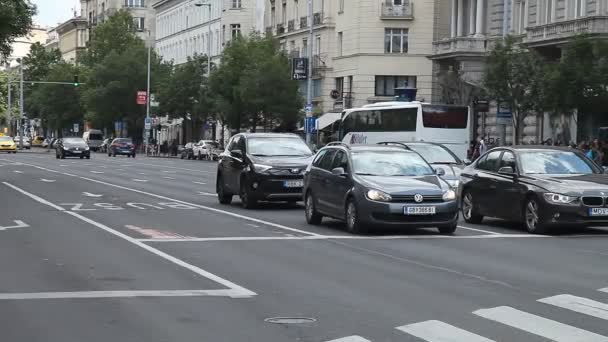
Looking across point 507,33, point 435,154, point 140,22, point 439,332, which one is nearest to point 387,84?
point 507,33

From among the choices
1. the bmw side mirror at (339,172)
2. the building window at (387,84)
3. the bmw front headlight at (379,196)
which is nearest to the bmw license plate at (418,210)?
the bmw front headlight at (379,196)

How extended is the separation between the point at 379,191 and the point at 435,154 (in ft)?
32.2

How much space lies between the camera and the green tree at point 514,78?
156ft

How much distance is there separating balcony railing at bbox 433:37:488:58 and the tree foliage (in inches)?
535

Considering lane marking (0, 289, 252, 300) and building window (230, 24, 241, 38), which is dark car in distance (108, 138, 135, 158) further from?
lane marking (0, 289, 252, 300)

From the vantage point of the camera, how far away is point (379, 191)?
19.4 meters

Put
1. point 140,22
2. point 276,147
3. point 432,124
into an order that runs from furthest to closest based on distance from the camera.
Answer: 1. point 140,22
2. point 432,124
3. point 276,147

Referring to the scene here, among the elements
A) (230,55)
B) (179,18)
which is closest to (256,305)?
(230,55)

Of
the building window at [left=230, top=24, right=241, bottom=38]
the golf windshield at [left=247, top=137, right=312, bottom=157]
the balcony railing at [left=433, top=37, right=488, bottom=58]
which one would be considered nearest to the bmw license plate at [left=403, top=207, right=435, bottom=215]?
the golf windshield at [left=247, top=137, right=312, bottom=157]

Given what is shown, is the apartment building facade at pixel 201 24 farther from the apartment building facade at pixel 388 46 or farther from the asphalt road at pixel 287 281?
the asphalt road at pixel 287 281

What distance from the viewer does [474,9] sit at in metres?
63.8

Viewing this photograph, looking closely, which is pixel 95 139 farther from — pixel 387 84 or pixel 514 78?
pixel 514 78

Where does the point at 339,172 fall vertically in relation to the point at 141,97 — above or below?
below

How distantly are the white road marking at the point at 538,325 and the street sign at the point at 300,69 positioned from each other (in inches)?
2369
